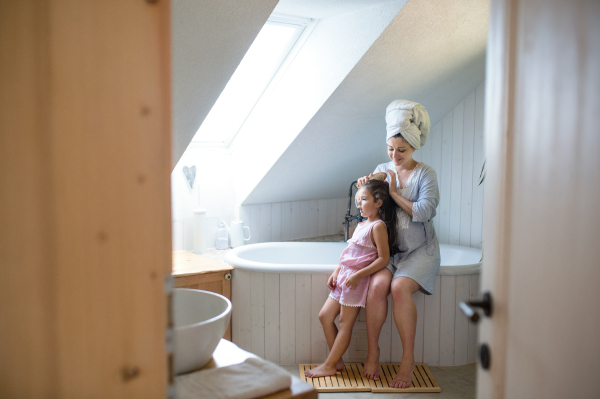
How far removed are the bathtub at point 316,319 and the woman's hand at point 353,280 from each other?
22 centimetres

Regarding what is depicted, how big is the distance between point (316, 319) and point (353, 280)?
1.27 feet

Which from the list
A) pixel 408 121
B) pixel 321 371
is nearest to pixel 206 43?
pixel 408 121

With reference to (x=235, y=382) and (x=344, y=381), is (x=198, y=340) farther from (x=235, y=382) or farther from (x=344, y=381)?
(x=344, y=381)

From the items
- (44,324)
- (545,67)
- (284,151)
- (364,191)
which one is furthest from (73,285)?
(284,151)

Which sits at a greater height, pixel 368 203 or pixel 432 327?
pixel 368 203

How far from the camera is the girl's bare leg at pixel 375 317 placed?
260cm

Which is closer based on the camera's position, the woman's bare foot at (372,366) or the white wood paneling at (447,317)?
the woman's bare foot at (372,366)

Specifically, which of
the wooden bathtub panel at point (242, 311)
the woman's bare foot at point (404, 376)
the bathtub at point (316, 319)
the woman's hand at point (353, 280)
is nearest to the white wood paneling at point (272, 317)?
the bathtub at point (316, 319)

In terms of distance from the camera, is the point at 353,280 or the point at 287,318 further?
the point at 287,318

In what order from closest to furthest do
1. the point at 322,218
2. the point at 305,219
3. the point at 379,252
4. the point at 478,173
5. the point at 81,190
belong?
the point at 81,190 → the point at 379,252 → the point at 478,173 → the point at 305,219 → the point at 322,218

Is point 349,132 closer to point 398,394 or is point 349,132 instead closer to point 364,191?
point 364,191

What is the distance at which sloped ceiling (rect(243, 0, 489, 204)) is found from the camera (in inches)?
102

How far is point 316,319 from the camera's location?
2.83m

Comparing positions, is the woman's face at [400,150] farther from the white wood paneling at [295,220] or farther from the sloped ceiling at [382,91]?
the white wood paneling at [295,220]
